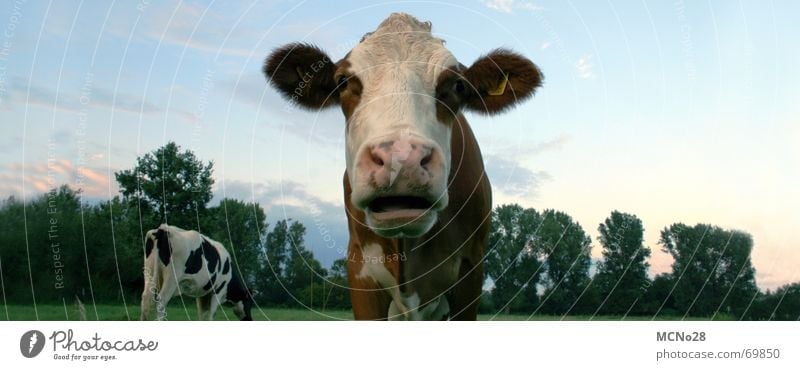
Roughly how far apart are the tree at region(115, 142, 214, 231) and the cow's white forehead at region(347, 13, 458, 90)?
187 cm

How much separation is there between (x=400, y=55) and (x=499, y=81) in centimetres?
86

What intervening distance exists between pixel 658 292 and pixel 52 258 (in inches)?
196

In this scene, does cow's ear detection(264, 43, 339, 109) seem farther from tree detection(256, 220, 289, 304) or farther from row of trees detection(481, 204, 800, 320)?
row of trees detection(481, 204, 800, 320)

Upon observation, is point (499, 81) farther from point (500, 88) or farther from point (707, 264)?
point (707, 264)

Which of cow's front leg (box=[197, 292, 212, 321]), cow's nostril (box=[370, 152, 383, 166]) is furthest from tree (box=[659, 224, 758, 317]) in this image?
cow's front leg (box=[197, 292, 212, 321])

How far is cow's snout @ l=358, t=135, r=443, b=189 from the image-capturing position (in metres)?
3.44

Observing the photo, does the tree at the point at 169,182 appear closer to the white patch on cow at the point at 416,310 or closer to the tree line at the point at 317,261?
the tree line at the point at 317,261

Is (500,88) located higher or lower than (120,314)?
higher

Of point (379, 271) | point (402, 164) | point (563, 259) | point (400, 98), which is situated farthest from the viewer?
point (563, 259)

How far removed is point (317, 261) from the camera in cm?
593

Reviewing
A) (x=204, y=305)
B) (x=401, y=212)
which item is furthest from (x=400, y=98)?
(x=204, y=305)

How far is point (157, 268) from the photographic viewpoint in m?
8.43

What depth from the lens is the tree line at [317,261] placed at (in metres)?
5.29
